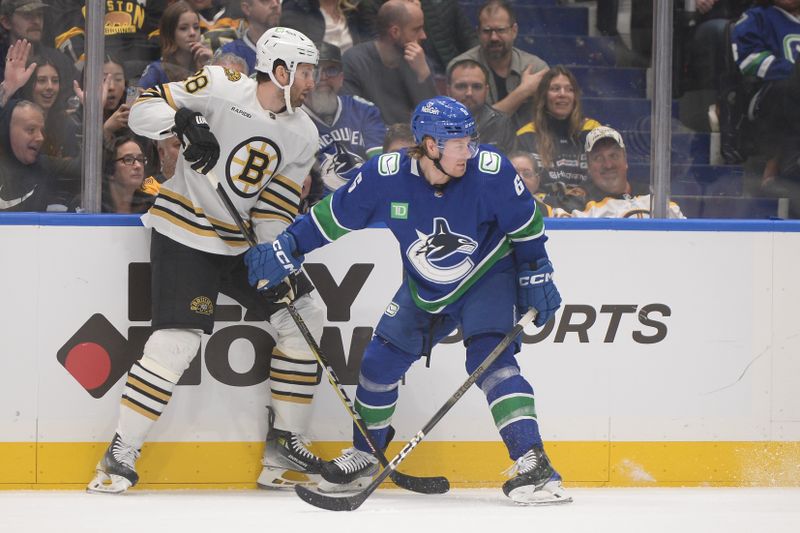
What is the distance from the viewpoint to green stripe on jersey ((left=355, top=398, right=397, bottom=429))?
11.7ft

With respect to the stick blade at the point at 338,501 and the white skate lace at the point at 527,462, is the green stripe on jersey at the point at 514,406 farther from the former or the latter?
the stick blade at the point at 338,501

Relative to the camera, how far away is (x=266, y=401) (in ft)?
12.3

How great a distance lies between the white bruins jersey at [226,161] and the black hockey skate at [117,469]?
61cm

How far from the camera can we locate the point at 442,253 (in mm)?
3428

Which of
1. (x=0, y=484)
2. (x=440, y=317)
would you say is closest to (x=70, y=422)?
(x=0, y=484)

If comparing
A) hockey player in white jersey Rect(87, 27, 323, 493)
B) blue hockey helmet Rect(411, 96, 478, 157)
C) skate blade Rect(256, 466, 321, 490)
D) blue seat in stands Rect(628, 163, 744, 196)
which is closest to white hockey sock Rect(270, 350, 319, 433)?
hockey player in white jersey Rect(87, 27, 323, 493)

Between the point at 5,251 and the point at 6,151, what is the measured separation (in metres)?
0.29

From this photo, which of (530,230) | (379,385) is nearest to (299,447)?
(379,385)

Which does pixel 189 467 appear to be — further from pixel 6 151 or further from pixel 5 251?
pixel 6 151

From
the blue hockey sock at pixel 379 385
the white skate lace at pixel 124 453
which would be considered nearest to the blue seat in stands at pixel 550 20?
the blue hockey sock at pixel 379 385

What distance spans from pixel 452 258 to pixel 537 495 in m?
0.69

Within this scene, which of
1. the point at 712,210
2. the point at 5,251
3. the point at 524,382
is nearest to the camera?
the point at 524,382

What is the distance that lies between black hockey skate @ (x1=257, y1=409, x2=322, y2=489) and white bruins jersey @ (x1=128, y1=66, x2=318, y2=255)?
1.87 ft

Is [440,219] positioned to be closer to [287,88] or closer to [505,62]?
[287,88]
